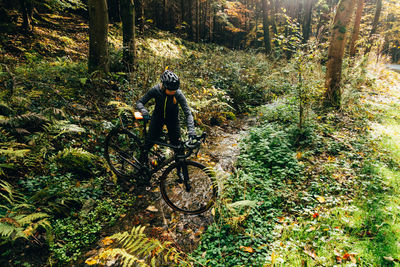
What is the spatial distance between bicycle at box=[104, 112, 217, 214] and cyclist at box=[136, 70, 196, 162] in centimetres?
17

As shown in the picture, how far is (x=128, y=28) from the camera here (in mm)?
7867

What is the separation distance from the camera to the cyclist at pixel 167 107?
3.59 m

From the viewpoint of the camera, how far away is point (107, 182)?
4438mm

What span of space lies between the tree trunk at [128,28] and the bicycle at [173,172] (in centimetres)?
443

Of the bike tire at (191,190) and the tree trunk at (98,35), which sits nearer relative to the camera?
the bike tire at (191,190)

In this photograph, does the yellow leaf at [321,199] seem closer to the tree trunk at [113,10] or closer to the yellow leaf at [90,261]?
the yellow leaf at [90,261]

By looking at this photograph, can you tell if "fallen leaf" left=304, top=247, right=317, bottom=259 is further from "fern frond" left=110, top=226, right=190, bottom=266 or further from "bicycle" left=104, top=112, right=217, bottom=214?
"fern frond" left=110, top=226, right=190, bottom=266

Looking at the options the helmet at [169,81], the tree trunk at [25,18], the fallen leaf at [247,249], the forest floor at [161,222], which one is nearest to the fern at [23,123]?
the forest floor at [161,222]

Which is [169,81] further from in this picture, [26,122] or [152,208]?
[26,122]

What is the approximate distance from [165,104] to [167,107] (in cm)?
10

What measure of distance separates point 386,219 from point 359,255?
3.45 feet


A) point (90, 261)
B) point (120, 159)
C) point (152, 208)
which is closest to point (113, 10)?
point (120, 159)

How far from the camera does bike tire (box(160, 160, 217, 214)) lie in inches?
145

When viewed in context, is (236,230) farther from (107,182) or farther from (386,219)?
(107,182)
